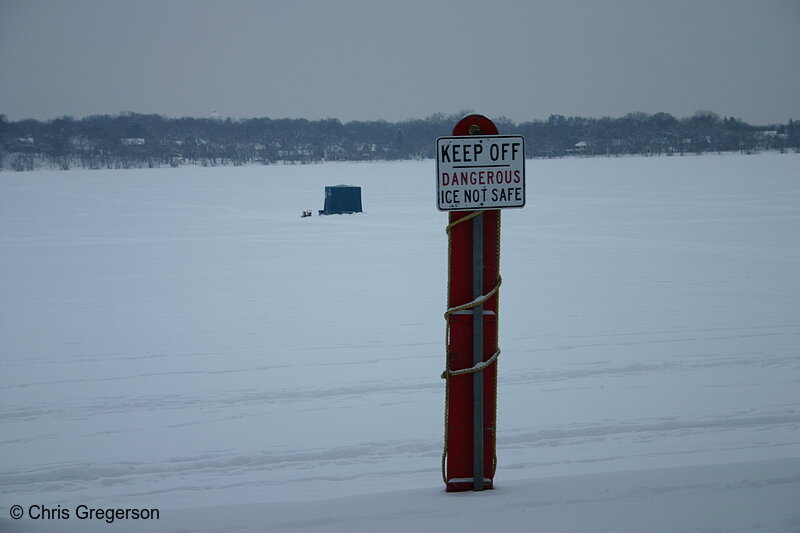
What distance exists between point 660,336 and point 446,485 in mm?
4830

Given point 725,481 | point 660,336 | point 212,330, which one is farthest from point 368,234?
point 725,481

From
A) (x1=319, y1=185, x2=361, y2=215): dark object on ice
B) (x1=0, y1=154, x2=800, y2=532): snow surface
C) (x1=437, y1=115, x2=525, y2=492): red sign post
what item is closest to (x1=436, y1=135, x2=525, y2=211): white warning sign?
(x1=437, y1=115, x2=525, y2=492): red sign post

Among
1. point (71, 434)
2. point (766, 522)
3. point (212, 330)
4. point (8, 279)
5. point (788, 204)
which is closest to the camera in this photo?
point (766, 522)

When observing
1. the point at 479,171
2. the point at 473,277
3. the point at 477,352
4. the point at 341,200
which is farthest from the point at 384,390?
the point at 341,200

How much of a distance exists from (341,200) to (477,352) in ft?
69.4

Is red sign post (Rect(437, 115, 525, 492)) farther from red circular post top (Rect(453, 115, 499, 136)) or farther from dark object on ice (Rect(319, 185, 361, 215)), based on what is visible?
dark object on ice (Rect(319, 185, 361, 215))

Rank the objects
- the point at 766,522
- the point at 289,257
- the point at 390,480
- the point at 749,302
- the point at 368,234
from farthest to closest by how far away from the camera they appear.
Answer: the point at 368,234, the point at 289,257, the point at 749,302, the point at 390,480, the point at 766,522

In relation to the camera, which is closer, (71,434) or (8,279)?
(71,434)

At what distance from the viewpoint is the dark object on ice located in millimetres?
24953

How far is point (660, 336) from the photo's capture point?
8.62 metres

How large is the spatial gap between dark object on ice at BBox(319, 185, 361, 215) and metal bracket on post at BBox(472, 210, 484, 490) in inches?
813

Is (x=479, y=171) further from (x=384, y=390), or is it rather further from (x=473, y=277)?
(x=384, y=390)

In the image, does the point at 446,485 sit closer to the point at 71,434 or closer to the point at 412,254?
the point at 71,434

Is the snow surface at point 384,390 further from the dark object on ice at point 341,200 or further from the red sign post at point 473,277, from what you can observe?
the dark object on ice at point 341,200
